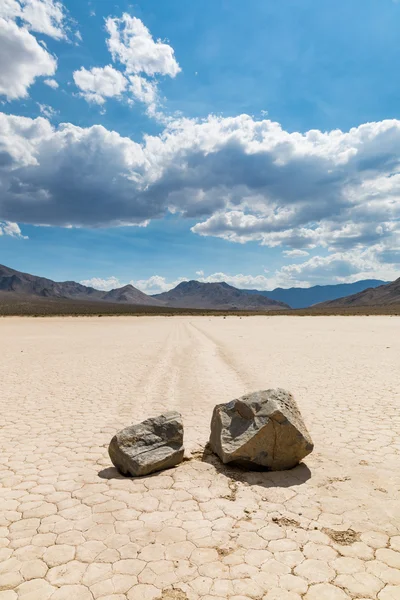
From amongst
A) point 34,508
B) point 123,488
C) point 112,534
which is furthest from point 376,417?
point 34,508

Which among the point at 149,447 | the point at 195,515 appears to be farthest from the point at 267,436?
the point at 149,447

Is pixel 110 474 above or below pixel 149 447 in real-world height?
below

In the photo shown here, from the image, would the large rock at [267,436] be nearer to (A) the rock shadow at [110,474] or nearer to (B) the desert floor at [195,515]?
(B) the desert floor at [195,515]

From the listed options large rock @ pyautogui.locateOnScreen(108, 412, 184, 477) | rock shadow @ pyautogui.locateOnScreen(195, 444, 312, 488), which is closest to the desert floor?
rock shadow @ pyautogui.locateOnScreen(195, 444, 312, 488)

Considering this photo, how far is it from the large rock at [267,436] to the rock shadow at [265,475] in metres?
0.08

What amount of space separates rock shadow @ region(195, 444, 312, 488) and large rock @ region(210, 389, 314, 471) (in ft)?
0.27

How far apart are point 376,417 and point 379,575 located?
191 inches

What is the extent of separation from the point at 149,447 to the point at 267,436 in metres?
1.61

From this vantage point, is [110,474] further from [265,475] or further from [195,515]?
[265,475]

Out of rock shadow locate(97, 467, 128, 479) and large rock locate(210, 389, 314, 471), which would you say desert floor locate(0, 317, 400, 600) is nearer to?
rock shadow locate(97, 467, 128, 479)

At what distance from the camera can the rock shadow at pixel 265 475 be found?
4617 millimetres

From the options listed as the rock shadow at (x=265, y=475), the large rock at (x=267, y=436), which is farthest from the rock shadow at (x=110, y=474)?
the large rock at (x=267, y=436)

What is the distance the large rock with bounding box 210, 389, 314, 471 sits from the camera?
473 cm

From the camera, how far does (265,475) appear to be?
4793mm
